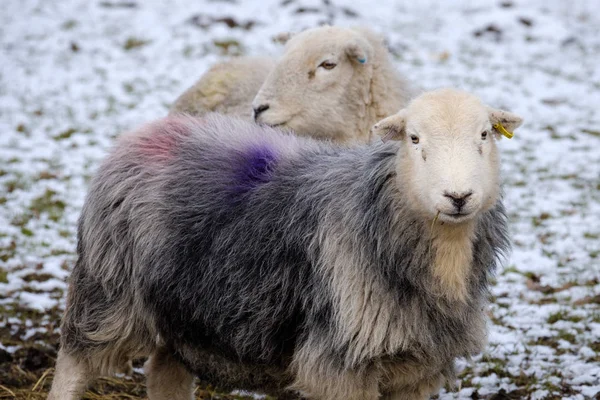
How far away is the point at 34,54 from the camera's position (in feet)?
44.7

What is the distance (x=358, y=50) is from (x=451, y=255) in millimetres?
2455

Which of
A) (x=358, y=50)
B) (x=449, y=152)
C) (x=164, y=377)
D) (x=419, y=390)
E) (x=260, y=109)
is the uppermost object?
(x=449, y=152)

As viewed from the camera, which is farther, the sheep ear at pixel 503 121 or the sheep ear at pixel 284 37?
the sheep ear at pixel 284 37

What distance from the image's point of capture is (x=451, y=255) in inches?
145

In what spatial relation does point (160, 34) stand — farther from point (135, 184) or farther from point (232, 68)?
point (135, 184)

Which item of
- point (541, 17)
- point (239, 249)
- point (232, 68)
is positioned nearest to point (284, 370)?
point (239, 249)

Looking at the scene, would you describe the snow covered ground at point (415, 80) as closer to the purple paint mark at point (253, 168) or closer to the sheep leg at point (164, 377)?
the sheep leg at point (164, 377)

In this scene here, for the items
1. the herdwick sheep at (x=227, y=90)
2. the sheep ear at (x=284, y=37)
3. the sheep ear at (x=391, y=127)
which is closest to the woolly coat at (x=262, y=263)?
the sheep ear at (x=391, y=127)

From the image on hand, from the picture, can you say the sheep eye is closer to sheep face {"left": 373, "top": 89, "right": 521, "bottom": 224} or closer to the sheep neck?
sheep face {"left": 373, "top": 89, "right": 521, "bottom": 224}

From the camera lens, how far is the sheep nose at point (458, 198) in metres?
3.33

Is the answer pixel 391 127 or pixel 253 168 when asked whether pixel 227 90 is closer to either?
pixel 253 168

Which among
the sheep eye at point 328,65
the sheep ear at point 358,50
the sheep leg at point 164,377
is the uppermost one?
the sheep ear at point 358,50

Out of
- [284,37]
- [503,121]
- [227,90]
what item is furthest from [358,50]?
[503,121]

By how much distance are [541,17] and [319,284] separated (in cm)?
1259
